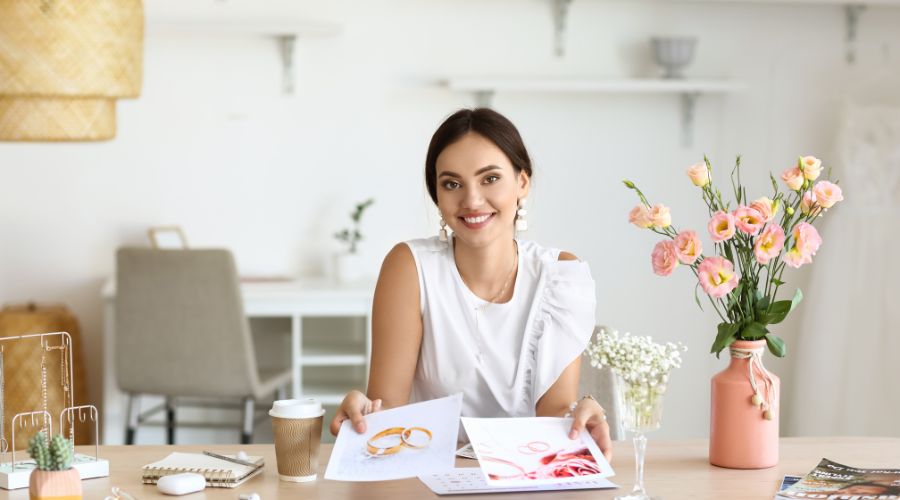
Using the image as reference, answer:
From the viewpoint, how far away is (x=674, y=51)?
3.95 meters

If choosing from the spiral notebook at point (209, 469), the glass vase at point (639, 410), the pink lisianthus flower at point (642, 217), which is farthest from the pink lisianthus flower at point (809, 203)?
the spiral notebook at point (209, 469)

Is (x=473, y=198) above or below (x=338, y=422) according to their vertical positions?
above

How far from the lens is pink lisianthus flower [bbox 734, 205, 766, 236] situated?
160cm

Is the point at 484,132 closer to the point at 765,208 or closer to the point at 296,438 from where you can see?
the point at 765,208

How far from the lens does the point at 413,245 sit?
82.4 inches

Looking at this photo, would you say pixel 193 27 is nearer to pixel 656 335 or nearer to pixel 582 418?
pixel 656 335

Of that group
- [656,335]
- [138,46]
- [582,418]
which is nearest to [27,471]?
[138,46]

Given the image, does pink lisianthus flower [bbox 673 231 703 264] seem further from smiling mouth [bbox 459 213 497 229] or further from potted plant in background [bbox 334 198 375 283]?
potted plant in background [bbox 334 198 375 283]

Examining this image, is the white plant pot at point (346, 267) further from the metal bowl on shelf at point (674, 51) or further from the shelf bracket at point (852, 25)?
the shelf bracket at point (852, 25)

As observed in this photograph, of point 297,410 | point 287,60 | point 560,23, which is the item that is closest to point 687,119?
point 560,23

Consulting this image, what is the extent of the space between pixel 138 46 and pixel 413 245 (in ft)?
2.30

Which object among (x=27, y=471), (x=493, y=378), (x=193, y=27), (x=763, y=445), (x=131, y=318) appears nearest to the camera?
(x=27, y=471)

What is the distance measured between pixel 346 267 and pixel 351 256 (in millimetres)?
42

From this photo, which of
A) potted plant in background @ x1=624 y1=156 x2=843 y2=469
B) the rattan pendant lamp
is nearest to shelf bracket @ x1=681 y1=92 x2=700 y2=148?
potted plant in background @ x1=624 y1=156 x2=843 y2=469
